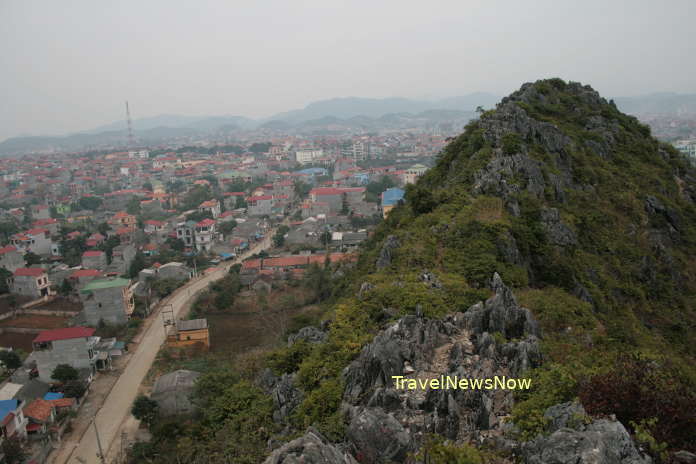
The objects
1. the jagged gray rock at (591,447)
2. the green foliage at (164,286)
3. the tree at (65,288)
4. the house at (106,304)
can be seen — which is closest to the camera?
the jagged gray rock at (591,447)

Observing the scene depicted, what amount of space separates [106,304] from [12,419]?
34.2 feet

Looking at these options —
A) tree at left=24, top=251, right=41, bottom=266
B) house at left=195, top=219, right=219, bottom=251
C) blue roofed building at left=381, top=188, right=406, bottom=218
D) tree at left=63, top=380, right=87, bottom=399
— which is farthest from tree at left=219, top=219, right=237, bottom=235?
tree at left=63, top=380, right=87, bottom=399

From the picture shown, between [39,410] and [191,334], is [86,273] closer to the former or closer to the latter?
[191,334]

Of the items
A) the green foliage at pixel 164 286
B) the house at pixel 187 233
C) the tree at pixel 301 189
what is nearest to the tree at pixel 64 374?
the green foliage at pixel 164 286

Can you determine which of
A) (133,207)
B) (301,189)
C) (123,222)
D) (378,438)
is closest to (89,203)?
(133,207)

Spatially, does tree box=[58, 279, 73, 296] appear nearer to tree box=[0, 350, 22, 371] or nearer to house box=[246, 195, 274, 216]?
tree box=[0, 350, 22, 371]

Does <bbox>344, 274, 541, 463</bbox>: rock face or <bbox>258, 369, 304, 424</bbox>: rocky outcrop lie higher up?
<bbox>344, 274, 541, 463</bbox>: rock face

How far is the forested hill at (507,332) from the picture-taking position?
5.07m

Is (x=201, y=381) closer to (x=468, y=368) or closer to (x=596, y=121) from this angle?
(x=468, y=368)

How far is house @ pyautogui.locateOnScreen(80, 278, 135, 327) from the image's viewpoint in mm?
25000

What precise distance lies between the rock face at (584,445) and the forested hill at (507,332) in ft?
0.05

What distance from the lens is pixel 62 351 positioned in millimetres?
19500

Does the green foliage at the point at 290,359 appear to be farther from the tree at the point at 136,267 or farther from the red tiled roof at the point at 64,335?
the tree at the point at 136,267

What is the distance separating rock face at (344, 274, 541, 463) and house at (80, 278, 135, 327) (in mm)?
20828
